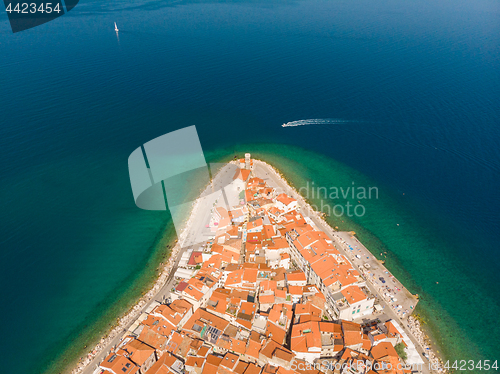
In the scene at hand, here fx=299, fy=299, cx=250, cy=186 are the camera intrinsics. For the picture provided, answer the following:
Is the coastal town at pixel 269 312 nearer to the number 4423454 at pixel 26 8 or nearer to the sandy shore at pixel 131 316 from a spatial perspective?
the sandy shore at pixel 131 316

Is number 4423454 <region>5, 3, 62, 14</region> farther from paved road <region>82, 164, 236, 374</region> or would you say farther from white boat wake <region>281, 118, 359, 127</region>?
paved road <region>82, 164, 236, 374</region>

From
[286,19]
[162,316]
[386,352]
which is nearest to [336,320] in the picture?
[386,352]

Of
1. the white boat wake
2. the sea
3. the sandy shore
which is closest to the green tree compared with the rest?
the sea

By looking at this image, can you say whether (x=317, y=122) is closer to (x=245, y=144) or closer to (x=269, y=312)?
(x=245, y=144)

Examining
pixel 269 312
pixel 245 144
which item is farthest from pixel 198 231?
pixel 245 144

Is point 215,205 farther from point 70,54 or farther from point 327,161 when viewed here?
point 70,54

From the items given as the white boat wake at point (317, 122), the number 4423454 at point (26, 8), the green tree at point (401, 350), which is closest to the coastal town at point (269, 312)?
the green tree at point (401, 350)

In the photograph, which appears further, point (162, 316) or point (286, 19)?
point (286, 19)
